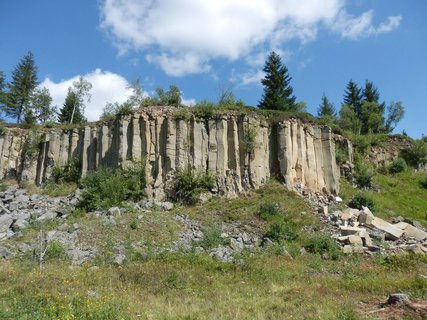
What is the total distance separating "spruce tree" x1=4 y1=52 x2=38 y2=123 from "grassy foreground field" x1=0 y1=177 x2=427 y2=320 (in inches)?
1252

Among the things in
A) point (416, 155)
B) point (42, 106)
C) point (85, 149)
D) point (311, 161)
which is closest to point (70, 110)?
point (42, 106)

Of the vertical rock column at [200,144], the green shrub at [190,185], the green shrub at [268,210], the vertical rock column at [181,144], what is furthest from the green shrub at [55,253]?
the vertical rock column at [200,144]

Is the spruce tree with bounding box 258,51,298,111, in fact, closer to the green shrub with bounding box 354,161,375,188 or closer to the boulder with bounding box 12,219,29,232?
the green shrub with bounding box 354,161,375,188

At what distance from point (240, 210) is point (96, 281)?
11.5 meters

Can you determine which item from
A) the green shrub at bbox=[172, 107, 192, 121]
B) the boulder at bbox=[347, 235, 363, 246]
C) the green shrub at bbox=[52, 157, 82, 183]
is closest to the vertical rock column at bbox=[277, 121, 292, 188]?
the green shrub at bbox=[172, 107, 192, 121]

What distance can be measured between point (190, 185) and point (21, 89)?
35.3 metres

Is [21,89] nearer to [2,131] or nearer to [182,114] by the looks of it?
[2,131]

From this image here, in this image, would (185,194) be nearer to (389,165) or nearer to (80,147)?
(80,147)

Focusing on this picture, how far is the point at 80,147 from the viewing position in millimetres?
30203

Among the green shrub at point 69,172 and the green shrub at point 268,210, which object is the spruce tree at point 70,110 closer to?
the green shrub at point 69,172

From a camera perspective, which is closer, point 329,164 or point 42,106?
point 329,164

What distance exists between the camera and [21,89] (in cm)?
4862

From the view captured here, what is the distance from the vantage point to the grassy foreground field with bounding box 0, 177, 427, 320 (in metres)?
8.88

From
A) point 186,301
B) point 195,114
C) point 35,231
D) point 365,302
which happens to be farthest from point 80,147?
point 365,302
